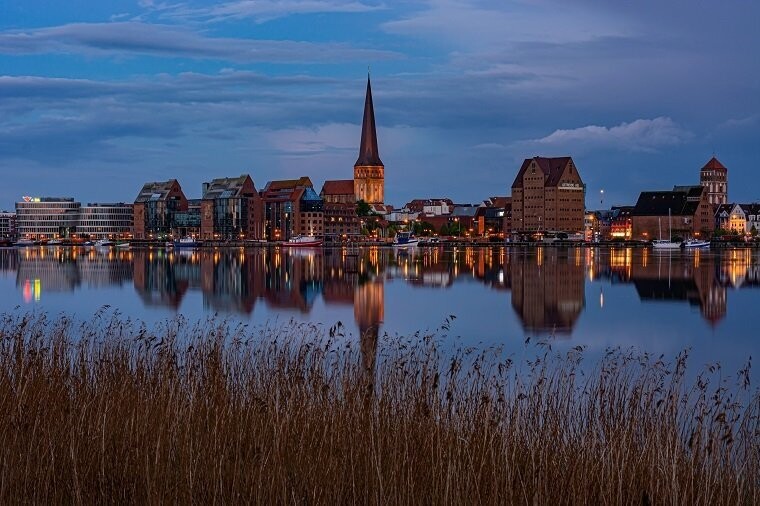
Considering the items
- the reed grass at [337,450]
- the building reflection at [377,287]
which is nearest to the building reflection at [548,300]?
the building reflection at [377,287]

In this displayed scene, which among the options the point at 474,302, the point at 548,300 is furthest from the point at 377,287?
the point at 548,300

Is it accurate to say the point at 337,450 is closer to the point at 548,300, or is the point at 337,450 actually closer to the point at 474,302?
the point at 474,302

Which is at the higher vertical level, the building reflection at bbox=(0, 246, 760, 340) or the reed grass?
the reed grass

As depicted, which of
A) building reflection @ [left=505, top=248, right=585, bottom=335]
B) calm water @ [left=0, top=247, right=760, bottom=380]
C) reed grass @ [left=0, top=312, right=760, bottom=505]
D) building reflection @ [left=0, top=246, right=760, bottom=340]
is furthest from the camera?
building reflection @ [left=0, top=246, right=760, bottom=340]

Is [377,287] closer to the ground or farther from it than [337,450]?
closer to the ground

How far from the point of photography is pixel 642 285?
51375 mm

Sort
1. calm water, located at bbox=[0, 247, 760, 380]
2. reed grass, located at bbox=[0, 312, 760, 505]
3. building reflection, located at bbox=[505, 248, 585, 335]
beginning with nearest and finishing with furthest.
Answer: reed grass, located at bbox=[0, 312, 760, 505]
calm water, located at bbox=[0, 247, 760, 380]
building reflection, located at bbox=[505, 248, 585, 335]

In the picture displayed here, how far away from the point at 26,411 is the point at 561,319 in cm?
2420

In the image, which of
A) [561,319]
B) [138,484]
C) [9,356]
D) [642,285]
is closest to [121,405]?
[138,484]

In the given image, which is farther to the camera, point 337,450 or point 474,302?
point 474,302

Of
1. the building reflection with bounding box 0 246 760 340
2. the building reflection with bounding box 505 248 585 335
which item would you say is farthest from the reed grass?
the building reflection with bounding box 0 246 760 340

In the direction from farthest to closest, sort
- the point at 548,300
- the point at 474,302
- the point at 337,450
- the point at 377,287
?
1. the point at 377,287
2. the point at 548,300
3. the point at 474,302
4. the point at 337,450

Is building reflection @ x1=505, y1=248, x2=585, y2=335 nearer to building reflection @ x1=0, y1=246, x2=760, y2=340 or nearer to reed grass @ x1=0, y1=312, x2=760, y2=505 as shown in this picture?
building reflection @ x1=0, y1=246, x2=760, y2=340

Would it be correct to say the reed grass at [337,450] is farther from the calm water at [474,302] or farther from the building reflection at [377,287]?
the building reflection at [377,287]
